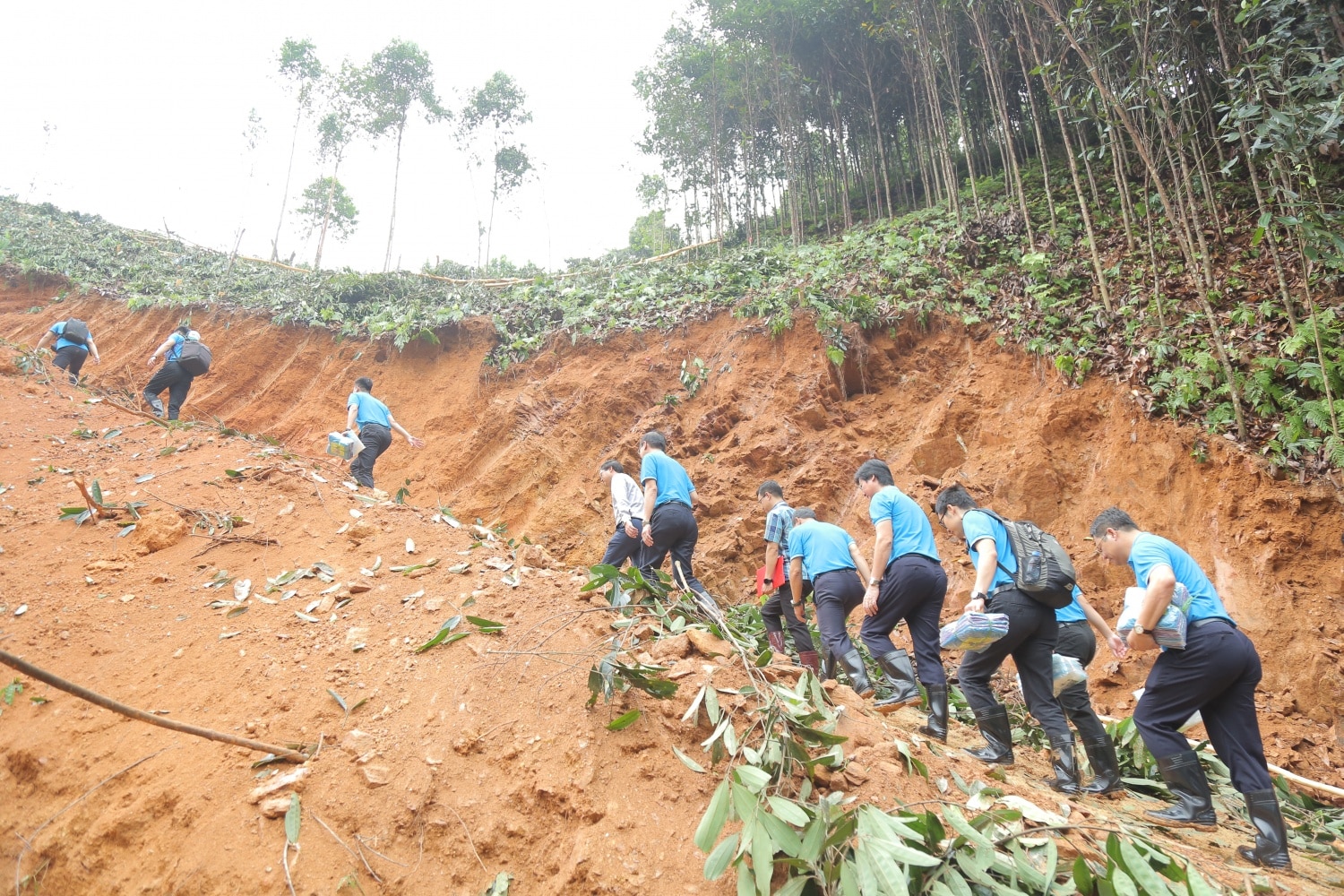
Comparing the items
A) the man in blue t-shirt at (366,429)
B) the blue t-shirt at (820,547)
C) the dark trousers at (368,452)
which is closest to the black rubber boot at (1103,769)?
the blue t-shirt at (820,547)

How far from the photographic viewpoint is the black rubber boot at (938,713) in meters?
4.13

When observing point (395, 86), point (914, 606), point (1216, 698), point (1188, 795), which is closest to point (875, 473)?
point (914, 606)

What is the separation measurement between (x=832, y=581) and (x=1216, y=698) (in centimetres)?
214

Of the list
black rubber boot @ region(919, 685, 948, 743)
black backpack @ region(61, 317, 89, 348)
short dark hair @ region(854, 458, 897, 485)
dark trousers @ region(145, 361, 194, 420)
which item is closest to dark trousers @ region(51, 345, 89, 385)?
black backpack @ region(61, 317, 89, 348)

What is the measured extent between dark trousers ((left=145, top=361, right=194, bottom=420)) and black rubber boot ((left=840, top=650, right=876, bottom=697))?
9.19m

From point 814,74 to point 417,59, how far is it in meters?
14.7

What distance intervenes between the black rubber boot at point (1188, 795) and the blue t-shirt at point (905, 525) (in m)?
1.54

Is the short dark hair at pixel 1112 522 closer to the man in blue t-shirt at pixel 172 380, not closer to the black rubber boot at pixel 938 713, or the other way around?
the black rubber boot at pixel 938 713

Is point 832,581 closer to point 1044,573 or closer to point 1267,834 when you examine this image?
point 1044,573

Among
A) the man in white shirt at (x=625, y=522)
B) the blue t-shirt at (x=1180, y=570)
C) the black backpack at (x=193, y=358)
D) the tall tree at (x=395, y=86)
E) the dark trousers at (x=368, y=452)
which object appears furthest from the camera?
the tall tree at (x=395, y=86)

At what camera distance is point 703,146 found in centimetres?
2047

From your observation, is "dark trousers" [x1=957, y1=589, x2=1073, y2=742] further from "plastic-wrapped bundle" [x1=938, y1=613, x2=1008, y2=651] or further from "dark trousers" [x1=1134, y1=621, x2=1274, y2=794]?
"dark trousers" [x1=1134, y1=621, x2=1274, y2=794]

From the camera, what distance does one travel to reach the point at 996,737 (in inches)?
156

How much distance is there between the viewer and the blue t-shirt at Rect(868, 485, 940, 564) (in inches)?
175
